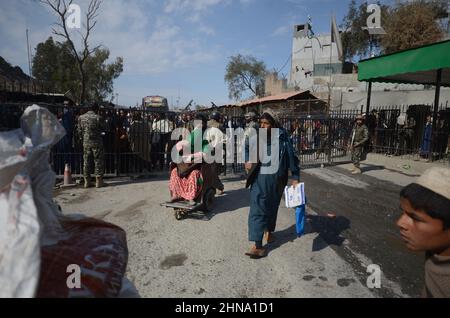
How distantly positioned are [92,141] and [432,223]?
23.8 feet

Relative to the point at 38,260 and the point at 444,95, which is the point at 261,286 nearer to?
the point at 38,260

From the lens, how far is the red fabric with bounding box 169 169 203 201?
591cm

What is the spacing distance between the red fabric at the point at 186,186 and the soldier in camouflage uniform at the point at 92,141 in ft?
8.49

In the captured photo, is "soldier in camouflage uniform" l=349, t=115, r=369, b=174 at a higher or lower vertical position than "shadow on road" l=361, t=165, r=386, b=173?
higher

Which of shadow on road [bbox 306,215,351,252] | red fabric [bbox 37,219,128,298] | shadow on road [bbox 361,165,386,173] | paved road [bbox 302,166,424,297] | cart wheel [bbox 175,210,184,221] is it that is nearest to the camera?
red fabric [bbox 37,219,128,298]

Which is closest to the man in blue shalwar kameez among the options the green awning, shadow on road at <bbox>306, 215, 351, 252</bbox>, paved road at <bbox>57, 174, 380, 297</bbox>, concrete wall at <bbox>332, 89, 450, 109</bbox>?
paved road at <bbox>57, 174, 380, 297</bbox>

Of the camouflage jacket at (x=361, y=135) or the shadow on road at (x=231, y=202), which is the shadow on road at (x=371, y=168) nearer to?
the camouflage jacket at (x=361, y=135)

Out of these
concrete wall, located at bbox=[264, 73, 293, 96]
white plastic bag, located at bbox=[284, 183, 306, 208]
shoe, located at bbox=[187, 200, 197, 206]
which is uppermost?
concrete wall, located at bbox=[264, 73, 293, 96]

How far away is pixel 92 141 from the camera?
7648 mm

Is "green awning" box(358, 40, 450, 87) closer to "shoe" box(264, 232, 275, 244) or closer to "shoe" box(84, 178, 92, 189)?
"shoe" box(264, 232, 275, 244)

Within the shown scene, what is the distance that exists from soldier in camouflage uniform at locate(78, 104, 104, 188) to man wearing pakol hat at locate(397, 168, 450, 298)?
23.3 feet

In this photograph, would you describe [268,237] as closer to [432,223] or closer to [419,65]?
[432,223]

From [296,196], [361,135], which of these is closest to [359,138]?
[361,135]

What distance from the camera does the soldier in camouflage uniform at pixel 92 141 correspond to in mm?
7594
